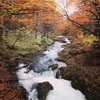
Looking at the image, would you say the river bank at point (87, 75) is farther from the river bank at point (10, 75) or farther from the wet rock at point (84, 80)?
the river bank at point (10, 75)

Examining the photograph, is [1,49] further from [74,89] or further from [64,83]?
[74,89]

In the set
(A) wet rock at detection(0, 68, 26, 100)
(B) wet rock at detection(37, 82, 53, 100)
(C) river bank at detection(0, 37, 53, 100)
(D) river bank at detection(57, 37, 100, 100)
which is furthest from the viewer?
(D) river bank at detection(57, 37, 100, 100)

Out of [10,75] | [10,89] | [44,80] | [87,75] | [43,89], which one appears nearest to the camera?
[10,89]

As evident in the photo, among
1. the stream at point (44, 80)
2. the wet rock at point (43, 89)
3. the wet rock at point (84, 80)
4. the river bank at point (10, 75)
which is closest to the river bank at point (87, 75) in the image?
the wet rock at point (84, 80)

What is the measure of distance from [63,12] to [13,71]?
687cm

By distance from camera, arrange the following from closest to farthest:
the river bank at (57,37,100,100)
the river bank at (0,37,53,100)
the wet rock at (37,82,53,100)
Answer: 1. the river bank at (0,37,53,100)
2. the wet rock at (37,82,53,100)
3. the river bank at (57,37,100,100)

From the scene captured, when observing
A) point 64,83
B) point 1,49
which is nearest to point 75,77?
point 64,83

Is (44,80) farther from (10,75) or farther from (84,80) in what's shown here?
(84,80)

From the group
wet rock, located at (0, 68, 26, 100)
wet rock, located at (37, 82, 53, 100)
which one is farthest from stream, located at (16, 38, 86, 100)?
wet rock, located at (0, 68, 26, 100)

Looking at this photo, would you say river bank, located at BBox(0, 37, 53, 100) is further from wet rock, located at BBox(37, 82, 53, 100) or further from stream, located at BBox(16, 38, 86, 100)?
wet rock, located at BBox(37, 82, 53, 100)

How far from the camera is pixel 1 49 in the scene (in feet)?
49.3

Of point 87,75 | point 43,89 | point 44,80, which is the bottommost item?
point 44,80

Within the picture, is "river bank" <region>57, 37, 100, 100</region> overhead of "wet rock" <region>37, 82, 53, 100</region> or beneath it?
overhead

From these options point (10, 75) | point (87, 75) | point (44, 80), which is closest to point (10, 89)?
point (10, 75)
